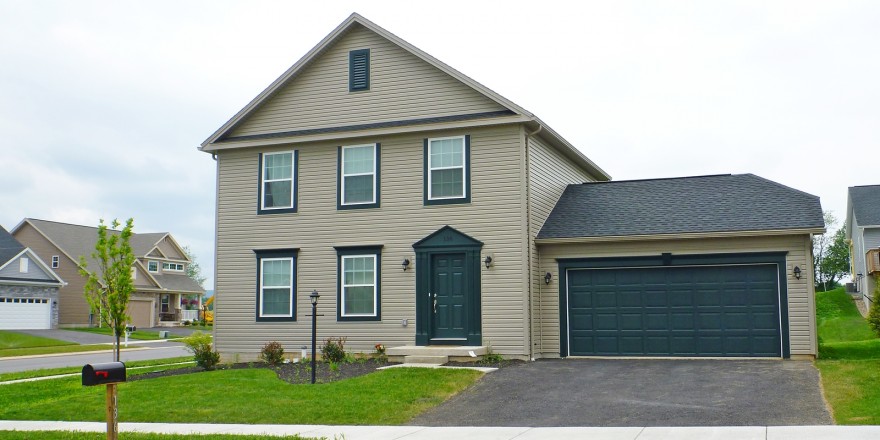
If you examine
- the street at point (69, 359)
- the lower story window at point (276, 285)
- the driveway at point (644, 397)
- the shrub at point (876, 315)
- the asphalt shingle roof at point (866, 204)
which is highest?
the asphalt shingle roof at point (866, 204)

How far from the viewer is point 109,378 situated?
8.26 meters

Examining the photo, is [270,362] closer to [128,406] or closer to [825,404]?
[128,406]

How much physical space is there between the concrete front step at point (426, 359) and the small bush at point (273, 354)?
346 cm

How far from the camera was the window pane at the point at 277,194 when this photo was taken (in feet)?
67.7

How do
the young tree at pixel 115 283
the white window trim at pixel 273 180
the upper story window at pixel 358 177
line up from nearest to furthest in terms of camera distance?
1. the young tree at pixel 115 283
2. the upper story window at pixel 358 177
3. the white window trim at pixel 273 180

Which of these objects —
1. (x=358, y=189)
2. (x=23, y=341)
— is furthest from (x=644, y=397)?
(x=23, y=341)

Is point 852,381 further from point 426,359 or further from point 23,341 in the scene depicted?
point 23,341

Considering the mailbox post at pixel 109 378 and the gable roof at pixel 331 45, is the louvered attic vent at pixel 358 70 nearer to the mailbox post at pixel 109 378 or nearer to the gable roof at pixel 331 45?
the gable roof at pixel 331 45

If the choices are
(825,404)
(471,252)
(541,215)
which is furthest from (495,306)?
(825,404)

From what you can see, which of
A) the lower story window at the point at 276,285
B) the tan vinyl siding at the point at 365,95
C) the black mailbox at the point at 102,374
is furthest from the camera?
the lower story window at the point at 276,285

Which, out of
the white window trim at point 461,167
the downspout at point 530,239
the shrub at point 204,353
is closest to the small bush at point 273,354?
the shrub at point 204,353

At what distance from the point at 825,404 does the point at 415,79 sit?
11518 millimetres

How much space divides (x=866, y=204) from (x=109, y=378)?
135 feet

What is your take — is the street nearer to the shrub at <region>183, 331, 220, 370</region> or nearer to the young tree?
the shrub at <region>183, 331, 220, 370</region>
